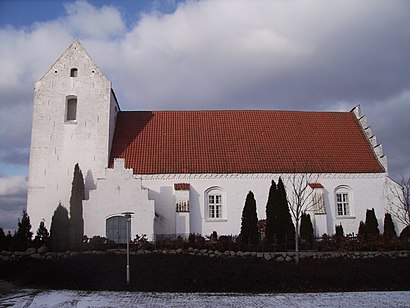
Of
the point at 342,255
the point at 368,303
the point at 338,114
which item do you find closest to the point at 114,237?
the point at 342,255

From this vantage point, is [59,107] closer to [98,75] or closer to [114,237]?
[98,75]

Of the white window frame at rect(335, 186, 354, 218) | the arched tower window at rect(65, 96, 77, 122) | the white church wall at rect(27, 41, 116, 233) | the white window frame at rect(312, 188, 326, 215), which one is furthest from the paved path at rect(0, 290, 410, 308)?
the arched tower window at rect(65, 96, 77, 122)

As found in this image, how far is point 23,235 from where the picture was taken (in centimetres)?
1956

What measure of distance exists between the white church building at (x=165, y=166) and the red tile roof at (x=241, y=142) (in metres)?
0.06

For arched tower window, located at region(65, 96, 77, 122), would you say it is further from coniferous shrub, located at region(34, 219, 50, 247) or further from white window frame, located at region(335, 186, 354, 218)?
white window frame, located at region(335, 186, 354, 218)

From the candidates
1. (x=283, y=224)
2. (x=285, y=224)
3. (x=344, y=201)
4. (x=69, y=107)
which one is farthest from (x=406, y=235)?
(x=69, y=107)

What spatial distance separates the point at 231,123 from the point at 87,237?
12.0 m

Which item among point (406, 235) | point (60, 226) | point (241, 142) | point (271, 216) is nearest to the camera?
point (271, 216)

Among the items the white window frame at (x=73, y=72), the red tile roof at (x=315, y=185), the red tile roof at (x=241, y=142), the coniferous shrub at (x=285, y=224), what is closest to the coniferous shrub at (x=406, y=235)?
the red tile roof at (x=241, y=142)

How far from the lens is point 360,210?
24.8 m

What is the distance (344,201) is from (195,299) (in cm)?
1554

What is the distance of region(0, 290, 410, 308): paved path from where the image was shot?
11.5m

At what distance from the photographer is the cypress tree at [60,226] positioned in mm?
21395

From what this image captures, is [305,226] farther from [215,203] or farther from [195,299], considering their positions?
[195,299]
